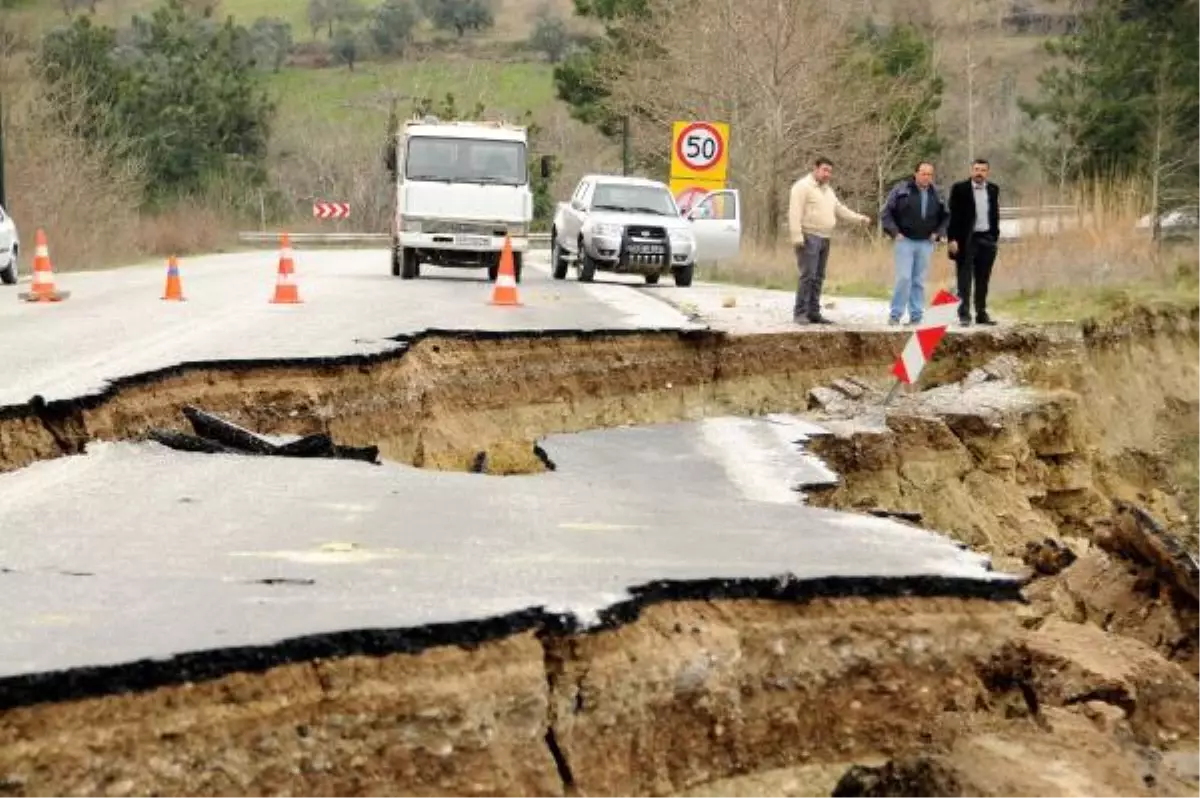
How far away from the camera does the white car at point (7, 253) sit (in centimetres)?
2270

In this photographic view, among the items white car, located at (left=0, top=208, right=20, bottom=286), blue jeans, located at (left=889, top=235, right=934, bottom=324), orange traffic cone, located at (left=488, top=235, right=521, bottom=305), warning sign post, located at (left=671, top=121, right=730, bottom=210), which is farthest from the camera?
warning sign post, located at (left=671, top=121, right=730, bottom=210)

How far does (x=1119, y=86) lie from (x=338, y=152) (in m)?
42.4

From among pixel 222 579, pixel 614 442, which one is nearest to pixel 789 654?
pixel 222 579

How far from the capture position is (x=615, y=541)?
19.9 feet

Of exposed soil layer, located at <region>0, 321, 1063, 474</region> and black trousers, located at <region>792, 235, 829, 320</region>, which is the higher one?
black trousers, located at <region>792, 235, 829, 320</region>

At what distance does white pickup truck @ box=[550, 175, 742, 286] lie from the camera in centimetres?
2302

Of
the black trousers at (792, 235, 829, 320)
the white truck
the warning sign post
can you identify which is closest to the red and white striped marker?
the black trousers at (792, 235, 829, 320)

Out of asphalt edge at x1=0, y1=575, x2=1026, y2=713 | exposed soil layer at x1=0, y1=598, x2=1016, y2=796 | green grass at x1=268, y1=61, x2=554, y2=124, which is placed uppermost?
green grass at x1=268, y1=61, x2=554, y2=124

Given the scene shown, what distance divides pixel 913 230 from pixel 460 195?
344 inches

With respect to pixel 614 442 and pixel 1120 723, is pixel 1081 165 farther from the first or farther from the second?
pixel 1120 723

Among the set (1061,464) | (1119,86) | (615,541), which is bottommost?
(1061,464)

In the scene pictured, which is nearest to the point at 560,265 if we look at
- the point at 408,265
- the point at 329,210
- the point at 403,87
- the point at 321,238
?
the point at 408,265

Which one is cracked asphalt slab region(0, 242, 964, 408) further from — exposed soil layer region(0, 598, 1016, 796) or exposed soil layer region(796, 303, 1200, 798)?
exposed soil layer region(0, 598, 1016, 796)

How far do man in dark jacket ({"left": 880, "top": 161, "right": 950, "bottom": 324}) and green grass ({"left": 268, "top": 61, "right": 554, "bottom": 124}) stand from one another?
58.8 meters
